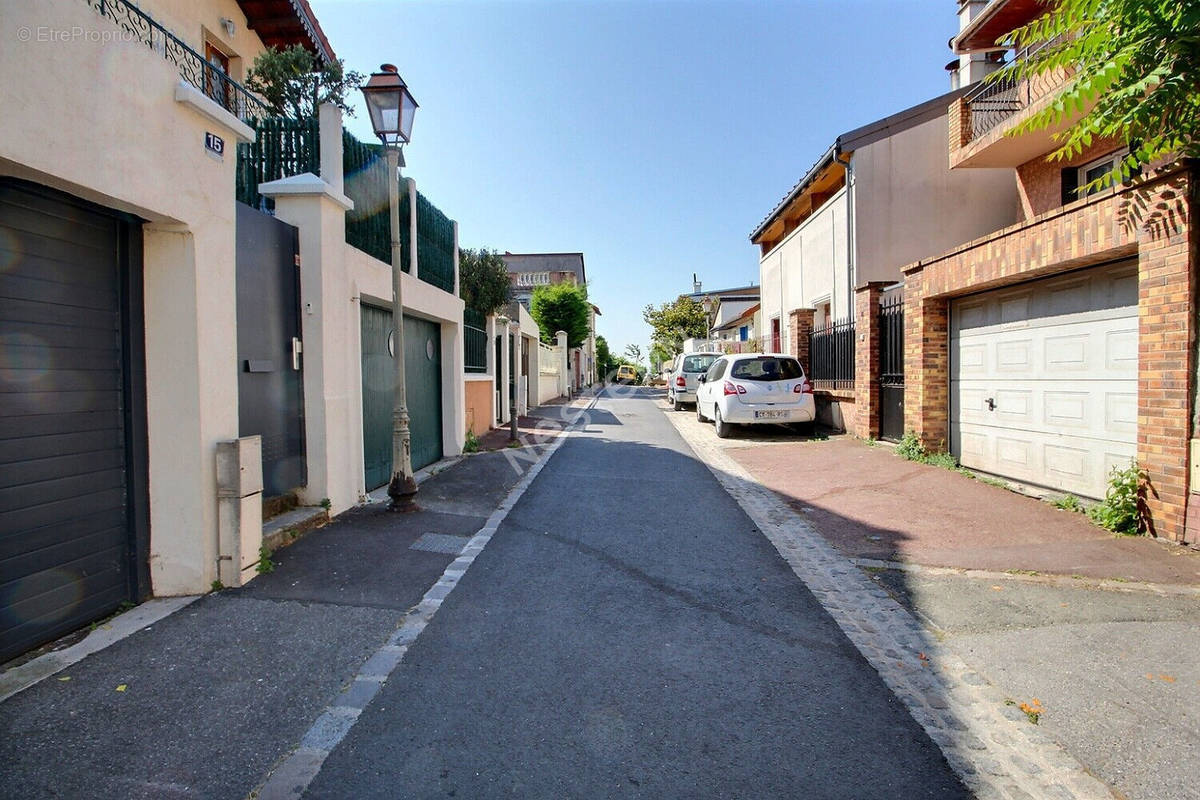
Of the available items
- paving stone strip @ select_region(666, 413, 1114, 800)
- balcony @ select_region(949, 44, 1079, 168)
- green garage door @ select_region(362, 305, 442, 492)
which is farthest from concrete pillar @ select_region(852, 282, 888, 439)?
green garage door @ select_region(362, 305, 442, 492)

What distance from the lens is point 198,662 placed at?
3281mm

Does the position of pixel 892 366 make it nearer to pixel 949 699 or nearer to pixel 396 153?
pixel 396 153

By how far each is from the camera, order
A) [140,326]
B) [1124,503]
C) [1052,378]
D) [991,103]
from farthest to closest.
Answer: [991,103] < [1052,378] < [1124,503] < [140,326]

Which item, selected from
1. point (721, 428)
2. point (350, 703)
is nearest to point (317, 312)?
point (350, 703)

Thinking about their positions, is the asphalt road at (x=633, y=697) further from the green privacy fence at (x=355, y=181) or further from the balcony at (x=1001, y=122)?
the balcony at (x=1001, y=122)

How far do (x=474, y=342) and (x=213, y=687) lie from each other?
10.7 m

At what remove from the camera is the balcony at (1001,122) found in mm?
10562

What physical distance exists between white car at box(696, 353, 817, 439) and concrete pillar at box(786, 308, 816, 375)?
7.75 feet

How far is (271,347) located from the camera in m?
5.67

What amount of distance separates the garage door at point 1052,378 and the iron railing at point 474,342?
8.30 metres

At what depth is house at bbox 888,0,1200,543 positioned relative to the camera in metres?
5.11

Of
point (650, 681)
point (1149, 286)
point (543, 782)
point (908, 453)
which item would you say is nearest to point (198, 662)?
point (543, 782)

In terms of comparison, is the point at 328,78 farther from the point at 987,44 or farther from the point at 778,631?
the point at 987,44

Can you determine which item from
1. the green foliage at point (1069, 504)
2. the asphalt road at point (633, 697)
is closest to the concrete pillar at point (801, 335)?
the green foliage at point (1069, 504)
